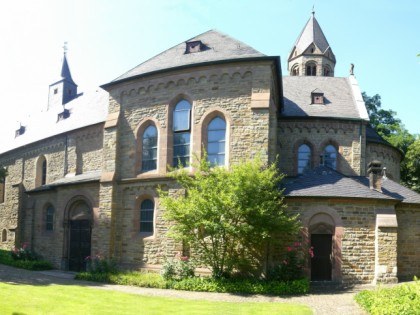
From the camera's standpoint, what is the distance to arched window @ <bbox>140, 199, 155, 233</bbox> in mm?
21141

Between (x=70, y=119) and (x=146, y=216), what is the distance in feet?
51.2

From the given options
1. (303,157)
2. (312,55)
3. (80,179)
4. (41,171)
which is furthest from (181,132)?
(312,55)

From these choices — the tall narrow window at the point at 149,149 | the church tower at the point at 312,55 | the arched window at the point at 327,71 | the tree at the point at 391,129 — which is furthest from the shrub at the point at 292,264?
the arched window at the point at 327,71

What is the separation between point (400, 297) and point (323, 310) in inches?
99.8

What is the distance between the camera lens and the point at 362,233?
18.5m

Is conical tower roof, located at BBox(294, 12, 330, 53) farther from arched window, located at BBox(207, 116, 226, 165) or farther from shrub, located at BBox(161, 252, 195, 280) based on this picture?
shrub, located at BBox(161, 252, 195, 280)

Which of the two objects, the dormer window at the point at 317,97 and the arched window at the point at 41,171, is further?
the arched window at the point at 41,171

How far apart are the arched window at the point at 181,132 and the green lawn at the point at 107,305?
7.34 m

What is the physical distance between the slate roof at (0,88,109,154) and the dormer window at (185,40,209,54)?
8.14 meters

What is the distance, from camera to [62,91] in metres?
41.9

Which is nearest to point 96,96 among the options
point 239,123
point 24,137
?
point 24,137

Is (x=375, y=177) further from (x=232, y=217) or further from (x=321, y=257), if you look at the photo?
(x=232, y=217)

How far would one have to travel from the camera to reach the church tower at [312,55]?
42.4m

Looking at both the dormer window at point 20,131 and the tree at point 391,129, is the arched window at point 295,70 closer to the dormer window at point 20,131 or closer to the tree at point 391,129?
the tree at point 391,129
